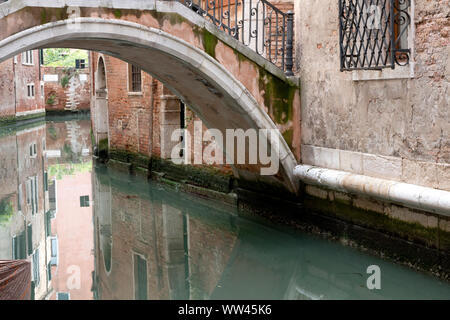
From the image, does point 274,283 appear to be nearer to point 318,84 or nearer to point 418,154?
point 418,154

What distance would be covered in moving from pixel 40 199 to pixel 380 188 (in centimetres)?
672

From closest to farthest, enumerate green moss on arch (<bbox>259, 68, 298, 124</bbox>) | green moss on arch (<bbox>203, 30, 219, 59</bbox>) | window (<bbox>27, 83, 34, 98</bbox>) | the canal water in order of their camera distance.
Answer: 1. the canal water
2. green moss on arch (<bbox>203, 30, 219, 59</bbox>)
3. green moss on arch (<bbox>259, 68, 298, 124</bbox>)
4. window (<bbox>27, 83, 34, 98</bbox>)

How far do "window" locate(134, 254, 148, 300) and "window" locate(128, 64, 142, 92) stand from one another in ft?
21.4

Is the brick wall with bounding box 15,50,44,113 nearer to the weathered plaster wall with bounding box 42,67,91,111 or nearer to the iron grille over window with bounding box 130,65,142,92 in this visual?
the weathered plaster wall with bounding box 42,67,91,111

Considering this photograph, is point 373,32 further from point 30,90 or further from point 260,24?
point 30,90

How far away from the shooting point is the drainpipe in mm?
5602

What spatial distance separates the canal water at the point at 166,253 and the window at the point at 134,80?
7.57 ft

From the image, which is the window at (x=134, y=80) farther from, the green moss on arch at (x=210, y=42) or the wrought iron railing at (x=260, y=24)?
the green moss on arch at (x=210, y=42)

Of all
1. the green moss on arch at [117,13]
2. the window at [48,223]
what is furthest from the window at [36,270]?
the green moss on arch at [117,13]

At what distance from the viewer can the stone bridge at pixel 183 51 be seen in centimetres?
639

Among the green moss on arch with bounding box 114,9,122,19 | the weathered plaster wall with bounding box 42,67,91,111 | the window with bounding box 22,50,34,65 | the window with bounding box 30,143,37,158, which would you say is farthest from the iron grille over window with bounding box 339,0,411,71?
the weathered plaster wall with bounding box 42,67,91,111

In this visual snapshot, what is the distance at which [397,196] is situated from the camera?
6.04m

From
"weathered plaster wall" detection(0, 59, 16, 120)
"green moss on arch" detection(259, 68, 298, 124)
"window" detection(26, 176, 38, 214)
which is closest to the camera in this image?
"green moss on arch" detection(259, 68, 298, 124)
